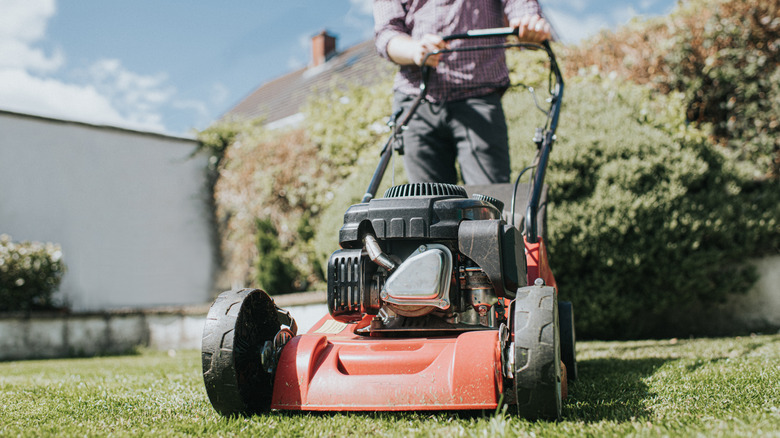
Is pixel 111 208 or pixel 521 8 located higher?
pixel 521 8

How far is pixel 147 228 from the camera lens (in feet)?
30.5

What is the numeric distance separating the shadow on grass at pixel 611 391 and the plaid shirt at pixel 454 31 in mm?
1408

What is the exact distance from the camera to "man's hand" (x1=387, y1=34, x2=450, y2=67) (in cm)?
280

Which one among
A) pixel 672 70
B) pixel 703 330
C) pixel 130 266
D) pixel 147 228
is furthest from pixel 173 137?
pixel 703 330

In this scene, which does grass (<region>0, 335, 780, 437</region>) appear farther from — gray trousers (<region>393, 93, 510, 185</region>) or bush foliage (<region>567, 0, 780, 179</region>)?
bush foliage (<region>567, 0, 780, 179</region>)

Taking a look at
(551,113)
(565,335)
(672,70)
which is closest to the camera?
(565,335)

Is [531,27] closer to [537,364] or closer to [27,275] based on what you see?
[537,364]

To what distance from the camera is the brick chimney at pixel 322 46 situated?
1528 cm

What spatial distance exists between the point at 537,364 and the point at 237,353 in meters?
0.91

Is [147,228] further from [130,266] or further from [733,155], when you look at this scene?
[733,155]

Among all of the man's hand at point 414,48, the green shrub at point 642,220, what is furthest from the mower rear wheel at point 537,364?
the green shrub at point 642,220

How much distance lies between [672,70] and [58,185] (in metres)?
7.44

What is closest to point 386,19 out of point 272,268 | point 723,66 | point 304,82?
point 723,66

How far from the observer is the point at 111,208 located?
29.2 feet
